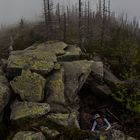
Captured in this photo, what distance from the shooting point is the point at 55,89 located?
26625 mm

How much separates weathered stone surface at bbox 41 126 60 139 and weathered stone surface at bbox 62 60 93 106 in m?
5.59

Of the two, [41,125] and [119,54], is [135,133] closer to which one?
[41,125]

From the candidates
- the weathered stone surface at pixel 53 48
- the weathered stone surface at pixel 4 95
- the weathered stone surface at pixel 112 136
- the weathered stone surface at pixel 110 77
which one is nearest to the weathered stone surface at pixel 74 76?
the weathered stone surface at pixel 110 77

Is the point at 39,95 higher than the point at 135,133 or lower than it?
higher

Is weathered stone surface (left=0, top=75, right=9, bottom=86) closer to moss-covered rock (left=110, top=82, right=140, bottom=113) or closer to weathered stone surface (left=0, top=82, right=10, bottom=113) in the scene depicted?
weathered stone surface (left=0, top=82, right=10, bottom=113)

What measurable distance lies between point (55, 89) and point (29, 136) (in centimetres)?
635


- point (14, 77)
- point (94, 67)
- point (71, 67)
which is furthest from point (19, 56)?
point (94, 67)

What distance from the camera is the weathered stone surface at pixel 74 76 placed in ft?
91.7

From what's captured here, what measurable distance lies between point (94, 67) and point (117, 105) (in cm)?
497

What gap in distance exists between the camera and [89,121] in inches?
1102

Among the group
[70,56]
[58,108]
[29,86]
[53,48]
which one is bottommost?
[58,108]

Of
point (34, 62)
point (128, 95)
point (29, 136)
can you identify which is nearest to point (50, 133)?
point (29, 136)

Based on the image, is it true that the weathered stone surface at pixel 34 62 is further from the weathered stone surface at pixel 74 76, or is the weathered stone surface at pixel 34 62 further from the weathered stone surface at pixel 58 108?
the weathered stone surface at pixel 58 108

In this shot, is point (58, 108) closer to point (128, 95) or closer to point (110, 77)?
point (128, 95)
